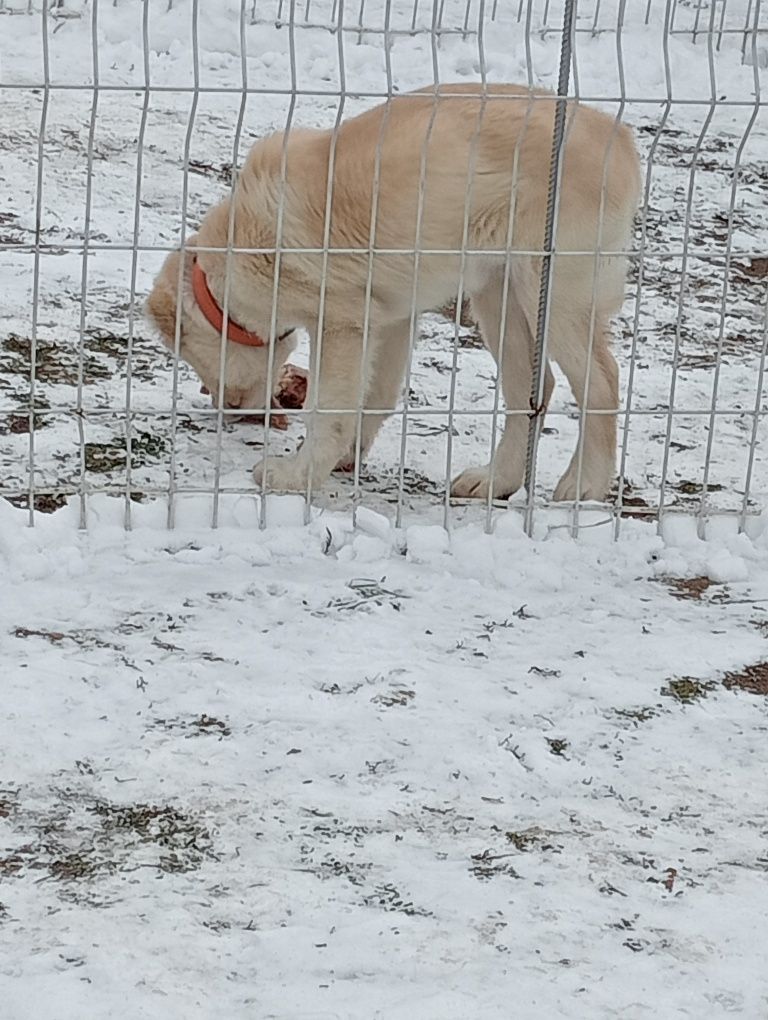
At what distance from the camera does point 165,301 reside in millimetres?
4352

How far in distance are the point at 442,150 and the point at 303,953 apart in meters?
2.15

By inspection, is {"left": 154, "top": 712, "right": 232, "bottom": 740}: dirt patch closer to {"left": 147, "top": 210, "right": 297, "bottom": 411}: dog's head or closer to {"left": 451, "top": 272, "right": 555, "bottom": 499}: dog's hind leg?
{"left": 147, "top": 210, "right": 297, "bottom": 411}: dog's head

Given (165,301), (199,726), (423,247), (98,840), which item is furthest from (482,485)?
(98,840)

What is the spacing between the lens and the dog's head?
4.14 meters

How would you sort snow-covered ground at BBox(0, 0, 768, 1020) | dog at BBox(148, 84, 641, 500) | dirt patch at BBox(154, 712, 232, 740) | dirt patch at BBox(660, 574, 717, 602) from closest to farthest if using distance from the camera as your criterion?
snow-covered ground at BBox(0, 0, 768, 1020) < dirt patch at BBox(154, 712, 232, 740) < dirt patch at BBox(660, 574, 717, 602) < dog at BBox(148, 84, 641, 500)

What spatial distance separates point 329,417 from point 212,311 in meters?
0.41

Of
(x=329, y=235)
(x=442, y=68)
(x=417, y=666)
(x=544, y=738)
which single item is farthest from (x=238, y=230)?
(x=442, y=68)

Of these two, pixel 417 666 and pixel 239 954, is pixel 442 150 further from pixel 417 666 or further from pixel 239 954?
pixel 239 954

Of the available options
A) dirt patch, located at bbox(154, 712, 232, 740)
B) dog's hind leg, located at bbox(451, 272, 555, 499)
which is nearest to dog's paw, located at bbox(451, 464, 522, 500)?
dog's hind leg, located at bbox(451, 272, 555, 499)

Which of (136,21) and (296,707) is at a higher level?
(136,21)

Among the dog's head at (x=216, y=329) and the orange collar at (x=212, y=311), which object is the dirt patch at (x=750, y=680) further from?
the orange collar at (x=212, y=311)

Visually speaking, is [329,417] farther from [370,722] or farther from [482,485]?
[370,722]

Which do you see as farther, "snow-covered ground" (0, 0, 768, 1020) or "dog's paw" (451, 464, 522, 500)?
"dog's paw" (451, 464, 522, 500)

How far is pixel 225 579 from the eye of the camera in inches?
143
